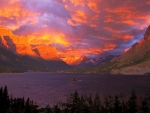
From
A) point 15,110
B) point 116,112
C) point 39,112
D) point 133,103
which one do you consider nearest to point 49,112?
point 39,112

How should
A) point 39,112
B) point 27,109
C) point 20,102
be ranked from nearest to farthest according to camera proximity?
1. point 27,109
2. point 39,112
3. point 20,102

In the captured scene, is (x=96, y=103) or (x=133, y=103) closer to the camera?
(x=133, y=103)

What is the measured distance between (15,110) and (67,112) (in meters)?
37.8

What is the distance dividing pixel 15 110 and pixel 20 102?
748 inches

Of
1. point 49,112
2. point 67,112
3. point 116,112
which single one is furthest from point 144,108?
point 49,112

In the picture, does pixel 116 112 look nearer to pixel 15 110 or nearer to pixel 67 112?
pixel 67 112

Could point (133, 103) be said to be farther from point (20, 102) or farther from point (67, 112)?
point (20, 102)

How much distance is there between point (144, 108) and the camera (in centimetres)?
14562

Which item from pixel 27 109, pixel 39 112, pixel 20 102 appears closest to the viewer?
pixel 27 109

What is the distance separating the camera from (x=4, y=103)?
14812 centimetres

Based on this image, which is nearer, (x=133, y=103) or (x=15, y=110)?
(x=15, y=110)

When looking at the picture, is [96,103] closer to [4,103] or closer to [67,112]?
[67,112]

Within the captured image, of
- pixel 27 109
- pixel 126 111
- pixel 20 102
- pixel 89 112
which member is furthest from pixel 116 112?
pixel 20 102

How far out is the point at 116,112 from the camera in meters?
144
